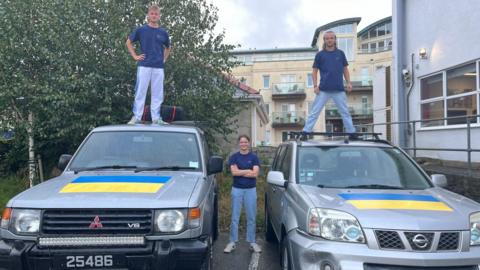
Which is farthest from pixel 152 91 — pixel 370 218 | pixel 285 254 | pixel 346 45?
pixel 346 45

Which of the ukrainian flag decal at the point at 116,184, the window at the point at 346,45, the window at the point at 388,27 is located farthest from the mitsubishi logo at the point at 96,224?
the window at the point at 388,27

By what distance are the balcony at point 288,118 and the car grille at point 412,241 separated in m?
43.0

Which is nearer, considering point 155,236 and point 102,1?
point 155,236

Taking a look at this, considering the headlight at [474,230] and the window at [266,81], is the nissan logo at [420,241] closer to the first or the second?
the headlight at [474,230]

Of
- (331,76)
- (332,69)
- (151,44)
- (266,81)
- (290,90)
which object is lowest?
(331,76)

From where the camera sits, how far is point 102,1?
10172 millimetres

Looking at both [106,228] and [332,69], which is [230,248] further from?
[332,69]

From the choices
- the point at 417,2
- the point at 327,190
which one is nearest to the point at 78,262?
the point at 327,190

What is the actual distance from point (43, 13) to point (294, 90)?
3810 centimetres

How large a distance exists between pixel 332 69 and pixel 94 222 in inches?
202

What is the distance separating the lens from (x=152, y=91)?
23.5ft

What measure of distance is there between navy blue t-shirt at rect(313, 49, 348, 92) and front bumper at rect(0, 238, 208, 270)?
4691mm

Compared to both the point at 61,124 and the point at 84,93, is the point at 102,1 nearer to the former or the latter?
the point at 84,93

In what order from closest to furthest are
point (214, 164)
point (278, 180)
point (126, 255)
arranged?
point (126, 255), point (278, 180), point (214, 164)
